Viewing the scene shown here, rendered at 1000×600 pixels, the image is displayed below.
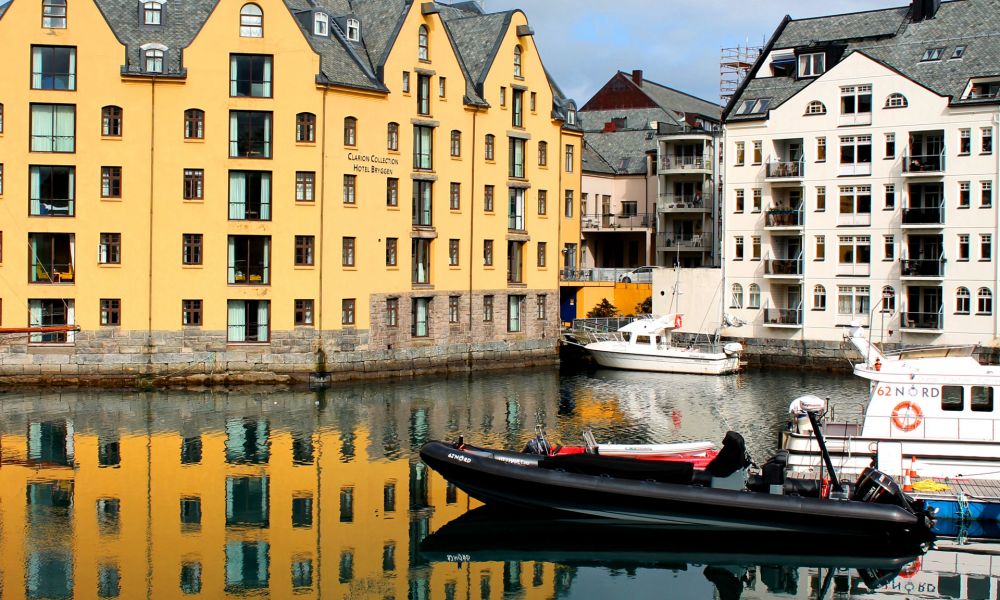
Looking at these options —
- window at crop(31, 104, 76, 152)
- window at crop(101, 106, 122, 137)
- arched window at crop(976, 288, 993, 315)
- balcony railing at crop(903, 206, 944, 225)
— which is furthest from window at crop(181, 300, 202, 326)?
arched window at crop(976, 288, 993, 315)

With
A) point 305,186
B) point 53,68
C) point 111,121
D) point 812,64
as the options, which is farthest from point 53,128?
point 812,64

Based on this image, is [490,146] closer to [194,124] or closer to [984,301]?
[194,124]

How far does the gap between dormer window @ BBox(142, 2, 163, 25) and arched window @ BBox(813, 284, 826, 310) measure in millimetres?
37304

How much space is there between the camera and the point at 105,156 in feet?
181

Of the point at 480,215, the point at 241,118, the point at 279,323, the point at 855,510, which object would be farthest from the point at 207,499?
the point at 480,215

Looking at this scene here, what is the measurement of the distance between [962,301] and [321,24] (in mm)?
35747

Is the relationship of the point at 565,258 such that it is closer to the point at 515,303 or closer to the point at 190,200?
the point at 515,303

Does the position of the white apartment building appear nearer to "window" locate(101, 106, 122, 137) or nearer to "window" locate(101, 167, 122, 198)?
"window" locate(101, 167, 122, 198)

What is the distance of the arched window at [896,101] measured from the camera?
63125mm

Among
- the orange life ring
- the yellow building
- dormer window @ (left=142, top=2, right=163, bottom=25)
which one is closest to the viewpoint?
the orange life ring

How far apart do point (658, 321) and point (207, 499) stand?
125 ft

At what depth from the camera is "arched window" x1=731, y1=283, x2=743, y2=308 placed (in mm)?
69062

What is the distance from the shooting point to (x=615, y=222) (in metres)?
87.7

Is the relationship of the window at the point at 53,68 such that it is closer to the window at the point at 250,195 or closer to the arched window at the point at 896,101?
the window at the point at 250,195
